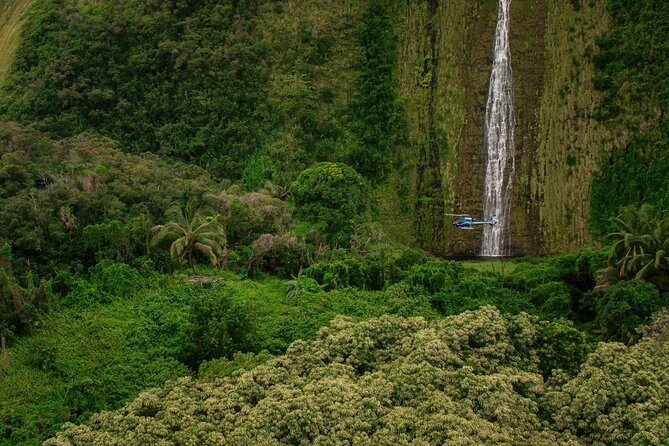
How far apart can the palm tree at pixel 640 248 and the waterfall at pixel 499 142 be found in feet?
41.9

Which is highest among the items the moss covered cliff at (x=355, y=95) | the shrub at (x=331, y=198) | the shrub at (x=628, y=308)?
the moss covered cliff at (x=355, y=95)

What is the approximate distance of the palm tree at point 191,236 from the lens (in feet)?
113

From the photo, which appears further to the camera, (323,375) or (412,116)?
(412,116)

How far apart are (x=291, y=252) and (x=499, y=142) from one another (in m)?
16.5

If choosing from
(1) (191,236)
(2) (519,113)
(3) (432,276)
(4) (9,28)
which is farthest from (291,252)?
(4) (9,28)

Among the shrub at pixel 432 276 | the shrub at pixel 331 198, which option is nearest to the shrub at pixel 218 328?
the shrub at pixel 432 276

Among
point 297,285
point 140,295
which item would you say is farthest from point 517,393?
point 140,295

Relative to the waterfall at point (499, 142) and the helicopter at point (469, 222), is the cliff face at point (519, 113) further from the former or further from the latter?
the helicopter at point (469, 222)

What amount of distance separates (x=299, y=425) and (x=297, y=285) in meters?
12.9

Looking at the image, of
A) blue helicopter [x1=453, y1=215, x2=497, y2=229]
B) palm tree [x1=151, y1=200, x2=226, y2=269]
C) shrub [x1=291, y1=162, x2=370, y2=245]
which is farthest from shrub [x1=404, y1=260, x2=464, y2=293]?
blue helicopter [x1=453, y1=215, x2=497, y2=229]

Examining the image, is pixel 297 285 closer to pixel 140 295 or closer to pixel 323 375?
pixel 140 295

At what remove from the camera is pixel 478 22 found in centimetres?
4922

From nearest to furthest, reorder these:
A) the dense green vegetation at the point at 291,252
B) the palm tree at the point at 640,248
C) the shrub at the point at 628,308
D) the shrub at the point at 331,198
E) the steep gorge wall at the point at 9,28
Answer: the dense green vegetation at the point at 291,252 < the shrub at the point at 628,308 < the palm tree at the point at 640,248 < the shrub at the point at 331,198 < the steep gorge wall at the point at 9,28

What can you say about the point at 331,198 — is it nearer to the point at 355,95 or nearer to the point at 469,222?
the point at 469,222
